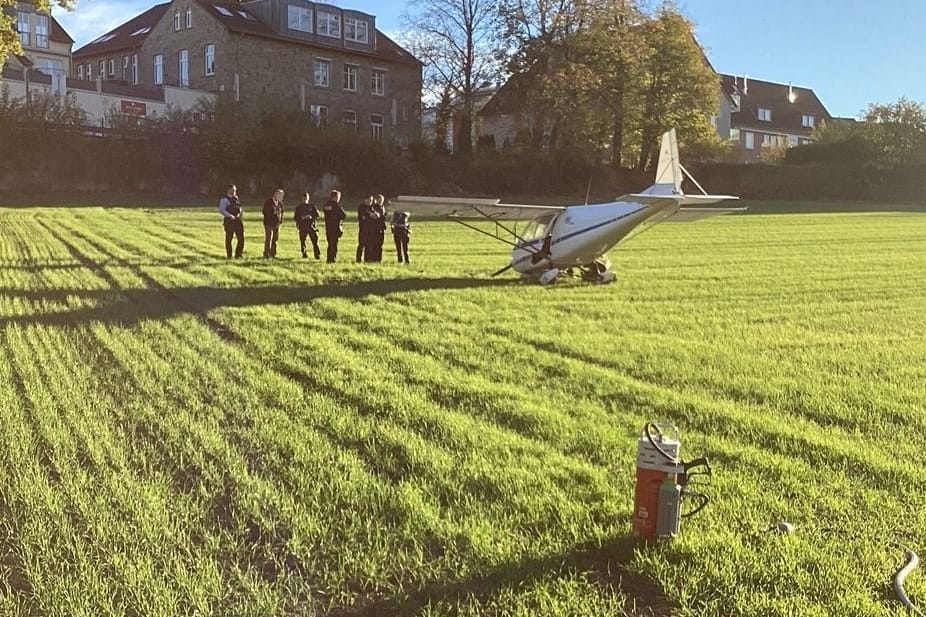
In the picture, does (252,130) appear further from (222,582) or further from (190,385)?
(222,582)

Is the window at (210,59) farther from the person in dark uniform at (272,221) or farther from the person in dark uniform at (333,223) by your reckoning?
the person in dark uniform at (333,223)

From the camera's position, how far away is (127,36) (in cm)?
5981

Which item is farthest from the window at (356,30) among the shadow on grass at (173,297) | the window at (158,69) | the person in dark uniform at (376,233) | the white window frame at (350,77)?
the shadow on grass at (173,297)

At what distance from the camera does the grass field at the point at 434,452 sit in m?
4.23

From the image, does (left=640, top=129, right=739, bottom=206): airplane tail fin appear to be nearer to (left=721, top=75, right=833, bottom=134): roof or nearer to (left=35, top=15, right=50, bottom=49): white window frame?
(left=35, top=15, right=50, bottom=49): white window frame

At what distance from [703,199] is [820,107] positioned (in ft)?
325

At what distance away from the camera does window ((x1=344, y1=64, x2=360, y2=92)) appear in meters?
58.3

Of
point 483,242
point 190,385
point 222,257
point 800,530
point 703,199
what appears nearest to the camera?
point 800,530

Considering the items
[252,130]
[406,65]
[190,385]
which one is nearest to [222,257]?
[190,385]

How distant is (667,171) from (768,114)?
291ft

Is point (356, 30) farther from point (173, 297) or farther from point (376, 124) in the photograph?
point (173, 297)

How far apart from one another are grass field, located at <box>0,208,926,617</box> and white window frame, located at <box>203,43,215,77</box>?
42198mm

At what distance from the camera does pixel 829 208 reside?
52562 millimetres

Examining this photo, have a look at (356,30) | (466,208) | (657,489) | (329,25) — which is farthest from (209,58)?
(657,489)
